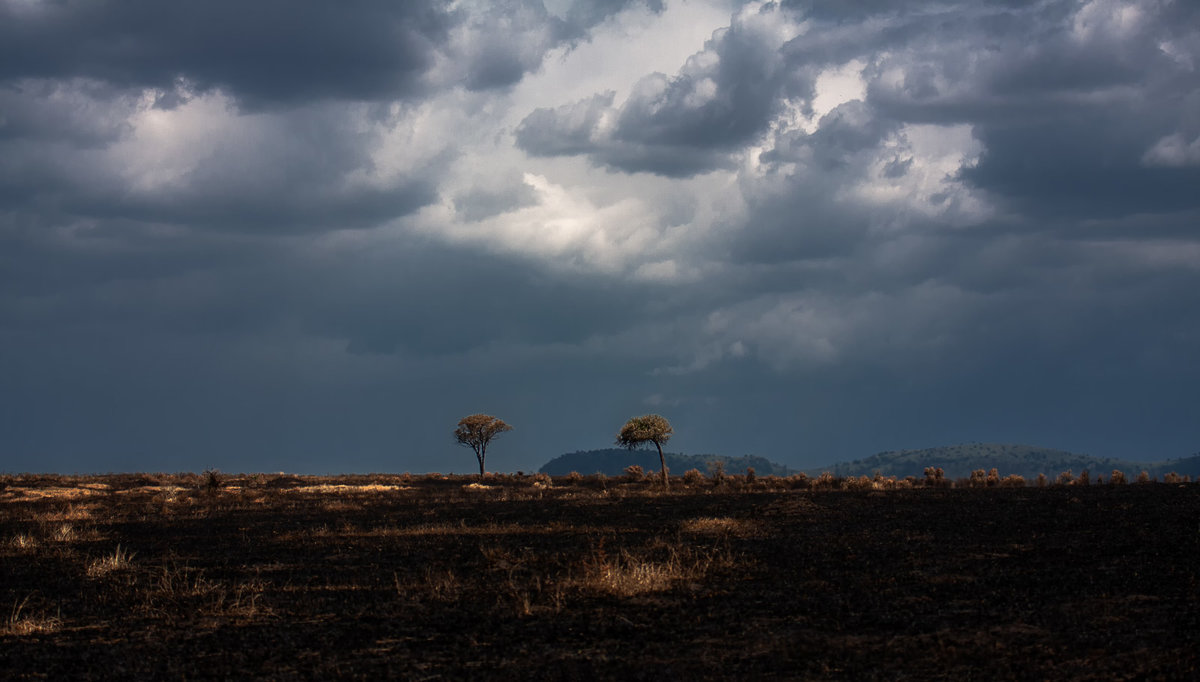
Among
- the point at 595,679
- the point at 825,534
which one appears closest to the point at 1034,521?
the point at 825,534

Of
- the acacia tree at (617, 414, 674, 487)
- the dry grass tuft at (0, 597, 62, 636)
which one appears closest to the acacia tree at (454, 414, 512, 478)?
the acacia tree at (617, 414, 674, 487)

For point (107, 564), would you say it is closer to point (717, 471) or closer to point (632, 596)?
point (632, 596)

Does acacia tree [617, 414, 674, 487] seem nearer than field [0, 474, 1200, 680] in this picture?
No

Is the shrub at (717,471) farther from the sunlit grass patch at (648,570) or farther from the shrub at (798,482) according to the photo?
the sunlit grass patch at (648,570)

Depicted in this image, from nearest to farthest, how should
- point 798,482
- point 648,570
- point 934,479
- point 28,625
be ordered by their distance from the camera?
point 28,625
point 648,570
point 934,479
point 798,482

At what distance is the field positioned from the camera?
1315 cm

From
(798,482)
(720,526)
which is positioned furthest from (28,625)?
(798,482)

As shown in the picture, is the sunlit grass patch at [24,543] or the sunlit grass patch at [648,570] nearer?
the sunlit grass patch at [648,570]

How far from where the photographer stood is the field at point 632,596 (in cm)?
1315

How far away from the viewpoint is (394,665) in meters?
13.3

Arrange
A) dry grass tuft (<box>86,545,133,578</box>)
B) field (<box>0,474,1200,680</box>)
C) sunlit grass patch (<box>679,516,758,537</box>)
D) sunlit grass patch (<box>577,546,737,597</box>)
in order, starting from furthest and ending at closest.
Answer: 1. sunlit grass patch (<box>679,516,758,537</box>)
2. dry grass tuft (<box>86,545,133,578</box>)
3. sunlit grass patch (<box>577,546,737,597</box>)
4. field (<box>0,474,1200,680</box>)

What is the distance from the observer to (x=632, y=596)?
17406mm

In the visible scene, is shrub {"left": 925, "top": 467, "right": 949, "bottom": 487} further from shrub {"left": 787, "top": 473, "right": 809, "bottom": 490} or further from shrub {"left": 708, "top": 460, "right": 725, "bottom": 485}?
shrub {"left": 708, "top": 460, "right": 725, "bottom": 485}

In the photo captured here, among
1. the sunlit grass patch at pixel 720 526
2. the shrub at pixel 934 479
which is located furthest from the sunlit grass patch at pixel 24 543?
the shrub at pixel 934 479
